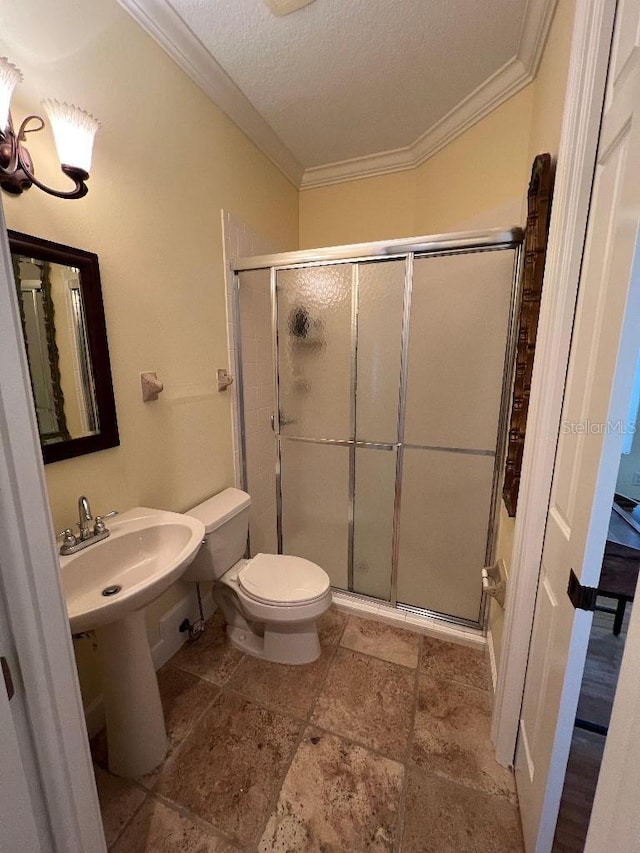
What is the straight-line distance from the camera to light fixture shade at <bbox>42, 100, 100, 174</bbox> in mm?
921

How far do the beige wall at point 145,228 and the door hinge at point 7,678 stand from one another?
2.44ft

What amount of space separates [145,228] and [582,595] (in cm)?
179

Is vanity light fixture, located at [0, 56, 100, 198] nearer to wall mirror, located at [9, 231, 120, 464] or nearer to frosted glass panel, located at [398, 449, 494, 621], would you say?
wall mirror, located at [9, 231, 120, 464]

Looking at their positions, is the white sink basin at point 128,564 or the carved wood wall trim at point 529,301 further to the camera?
the carved wood wall trim at point 529,301

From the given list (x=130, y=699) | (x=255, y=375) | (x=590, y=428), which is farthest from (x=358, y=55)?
(x=130, y=699)

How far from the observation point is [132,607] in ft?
3.07

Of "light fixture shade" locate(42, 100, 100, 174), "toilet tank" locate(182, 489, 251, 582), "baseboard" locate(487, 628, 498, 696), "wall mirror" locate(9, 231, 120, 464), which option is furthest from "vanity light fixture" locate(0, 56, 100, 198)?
"baseboard" locate(487, 628, 498, 696)

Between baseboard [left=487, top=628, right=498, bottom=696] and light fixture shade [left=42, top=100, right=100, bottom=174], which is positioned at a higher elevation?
light fixture shade [left=42, top=100, right=100, bottom=174]

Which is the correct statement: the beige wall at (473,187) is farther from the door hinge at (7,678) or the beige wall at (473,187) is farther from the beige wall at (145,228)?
the door hinge at (7,678)

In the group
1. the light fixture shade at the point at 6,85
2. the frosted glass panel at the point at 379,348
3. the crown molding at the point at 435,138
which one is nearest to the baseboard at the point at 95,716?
the frosted glass panel at the point at 379,348

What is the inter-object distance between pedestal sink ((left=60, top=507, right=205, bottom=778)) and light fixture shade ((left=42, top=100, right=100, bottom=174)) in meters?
1.14

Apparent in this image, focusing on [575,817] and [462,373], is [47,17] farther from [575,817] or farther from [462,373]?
[575,817]

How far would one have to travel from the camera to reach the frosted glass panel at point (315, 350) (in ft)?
5.94

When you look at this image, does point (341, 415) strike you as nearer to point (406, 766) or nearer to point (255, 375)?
point (255, 375)
